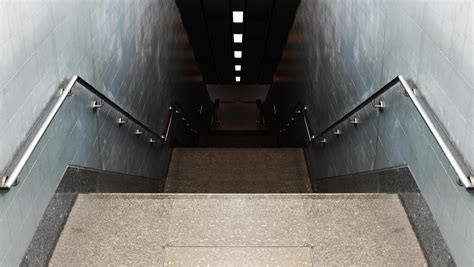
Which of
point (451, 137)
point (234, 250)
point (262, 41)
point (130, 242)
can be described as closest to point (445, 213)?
→ point (451, 137)

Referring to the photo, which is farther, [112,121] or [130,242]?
[112,121]

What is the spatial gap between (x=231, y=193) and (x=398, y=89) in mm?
1560

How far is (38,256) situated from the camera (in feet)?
10.3

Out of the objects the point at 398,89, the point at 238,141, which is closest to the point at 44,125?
the point at 398,89

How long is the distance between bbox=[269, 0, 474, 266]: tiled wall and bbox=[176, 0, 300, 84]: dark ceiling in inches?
122

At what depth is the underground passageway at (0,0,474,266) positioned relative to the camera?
295cm

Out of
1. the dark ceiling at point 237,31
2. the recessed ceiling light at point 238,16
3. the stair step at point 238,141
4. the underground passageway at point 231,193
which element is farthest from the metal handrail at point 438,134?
the stair step at point 238,141

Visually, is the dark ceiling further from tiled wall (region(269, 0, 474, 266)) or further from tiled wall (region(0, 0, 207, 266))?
tiled wall (region(0, 0, 207, 266))

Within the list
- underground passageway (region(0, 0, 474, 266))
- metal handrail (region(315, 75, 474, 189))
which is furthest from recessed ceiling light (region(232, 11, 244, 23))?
metal handrail (region(315, 75, 474, 189))

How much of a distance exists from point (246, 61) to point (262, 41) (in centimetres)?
266

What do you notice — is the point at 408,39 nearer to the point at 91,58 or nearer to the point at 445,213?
the point at 445,213

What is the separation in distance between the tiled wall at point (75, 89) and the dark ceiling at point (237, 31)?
3416 mm

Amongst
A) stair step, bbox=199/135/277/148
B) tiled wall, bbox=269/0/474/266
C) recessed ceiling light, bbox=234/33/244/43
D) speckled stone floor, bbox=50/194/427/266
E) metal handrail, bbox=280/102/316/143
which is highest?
recessed ceiling light, bbox=234/33/244/43

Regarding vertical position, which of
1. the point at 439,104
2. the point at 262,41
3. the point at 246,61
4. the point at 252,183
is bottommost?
the point at 439,104
